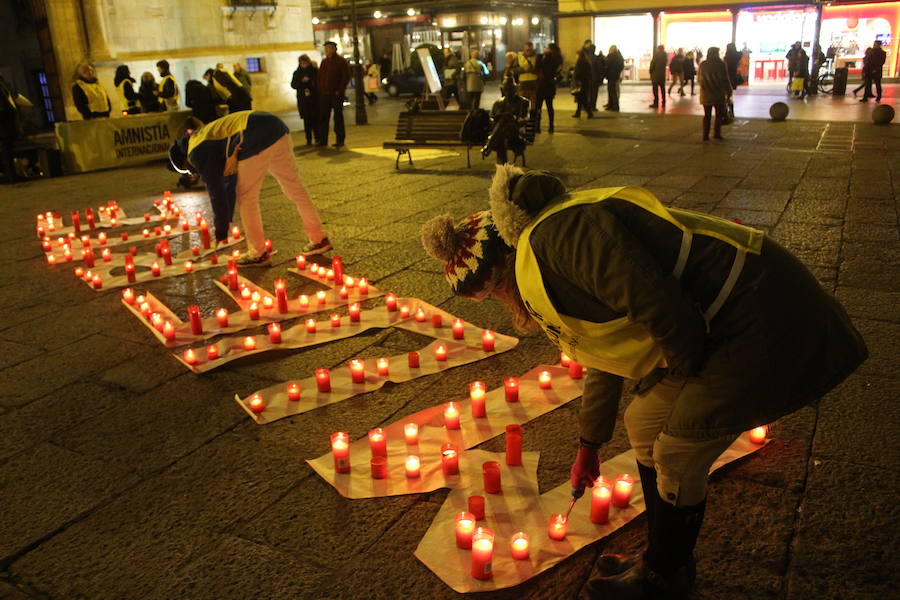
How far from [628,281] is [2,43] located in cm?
2561

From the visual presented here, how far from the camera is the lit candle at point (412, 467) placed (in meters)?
3.21

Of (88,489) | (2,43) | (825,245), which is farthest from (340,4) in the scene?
(88,489)

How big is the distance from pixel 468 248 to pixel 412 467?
1297mm

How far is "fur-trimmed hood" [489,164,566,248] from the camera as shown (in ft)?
6.86

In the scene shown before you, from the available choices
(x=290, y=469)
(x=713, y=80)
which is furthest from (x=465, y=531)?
(x=713, y=80)

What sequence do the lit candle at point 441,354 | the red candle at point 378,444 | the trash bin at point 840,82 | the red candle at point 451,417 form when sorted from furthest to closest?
the trash bin at point 840,82 → the lit candle at point 441,354 → the red candle at point 451,417 → the red candle at point 378,444

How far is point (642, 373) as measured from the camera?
7.02 feet

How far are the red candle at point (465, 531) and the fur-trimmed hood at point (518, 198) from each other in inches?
45.0

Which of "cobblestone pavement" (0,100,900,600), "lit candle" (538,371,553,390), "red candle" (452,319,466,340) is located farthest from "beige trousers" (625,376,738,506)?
"red candle" (452,319,466,340)

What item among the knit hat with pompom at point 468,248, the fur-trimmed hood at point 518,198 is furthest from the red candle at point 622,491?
the fur-trimmed hood at point 518,198

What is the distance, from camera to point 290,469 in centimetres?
334

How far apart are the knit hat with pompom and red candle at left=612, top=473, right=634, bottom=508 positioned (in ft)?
3.69

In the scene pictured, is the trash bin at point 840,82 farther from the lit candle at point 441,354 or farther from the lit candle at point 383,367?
the lit candle at point 383,367

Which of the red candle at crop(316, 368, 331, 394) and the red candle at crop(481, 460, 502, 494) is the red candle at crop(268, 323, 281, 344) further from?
the red candle at crop(481, 460, 502, 494)
